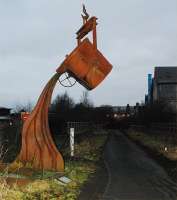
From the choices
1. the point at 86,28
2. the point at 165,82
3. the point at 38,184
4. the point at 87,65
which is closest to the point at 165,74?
the point at 165,82

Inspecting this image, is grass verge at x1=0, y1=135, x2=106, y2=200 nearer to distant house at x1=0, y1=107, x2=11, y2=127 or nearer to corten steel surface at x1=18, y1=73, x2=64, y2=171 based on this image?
corten steel surface at x1=18, y1=73, x2=64, y2=171

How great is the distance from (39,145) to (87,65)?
111 inches

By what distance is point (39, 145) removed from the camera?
17.8m

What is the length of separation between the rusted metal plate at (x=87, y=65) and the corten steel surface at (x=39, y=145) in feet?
4.65

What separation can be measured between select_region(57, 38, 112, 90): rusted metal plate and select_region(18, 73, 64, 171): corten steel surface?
142cm

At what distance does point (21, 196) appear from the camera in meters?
12.2

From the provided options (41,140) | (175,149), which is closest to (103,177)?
(41,140)

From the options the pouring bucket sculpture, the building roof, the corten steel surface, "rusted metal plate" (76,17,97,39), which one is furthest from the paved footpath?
the building roof

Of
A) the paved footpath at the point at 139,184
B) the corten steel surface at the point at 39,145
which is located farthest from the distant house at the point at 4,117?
the corten steel surface at the point at 39,145

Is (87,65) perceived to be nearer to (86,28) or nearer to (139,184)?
(86,28)

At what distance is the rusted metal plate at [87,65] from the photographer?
17855 mm

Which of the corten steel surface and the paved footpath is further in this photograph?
the corten steel surface

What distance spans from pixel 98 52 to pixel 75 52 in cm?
71

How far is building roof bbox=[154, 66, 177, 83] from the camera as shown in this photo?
103m
